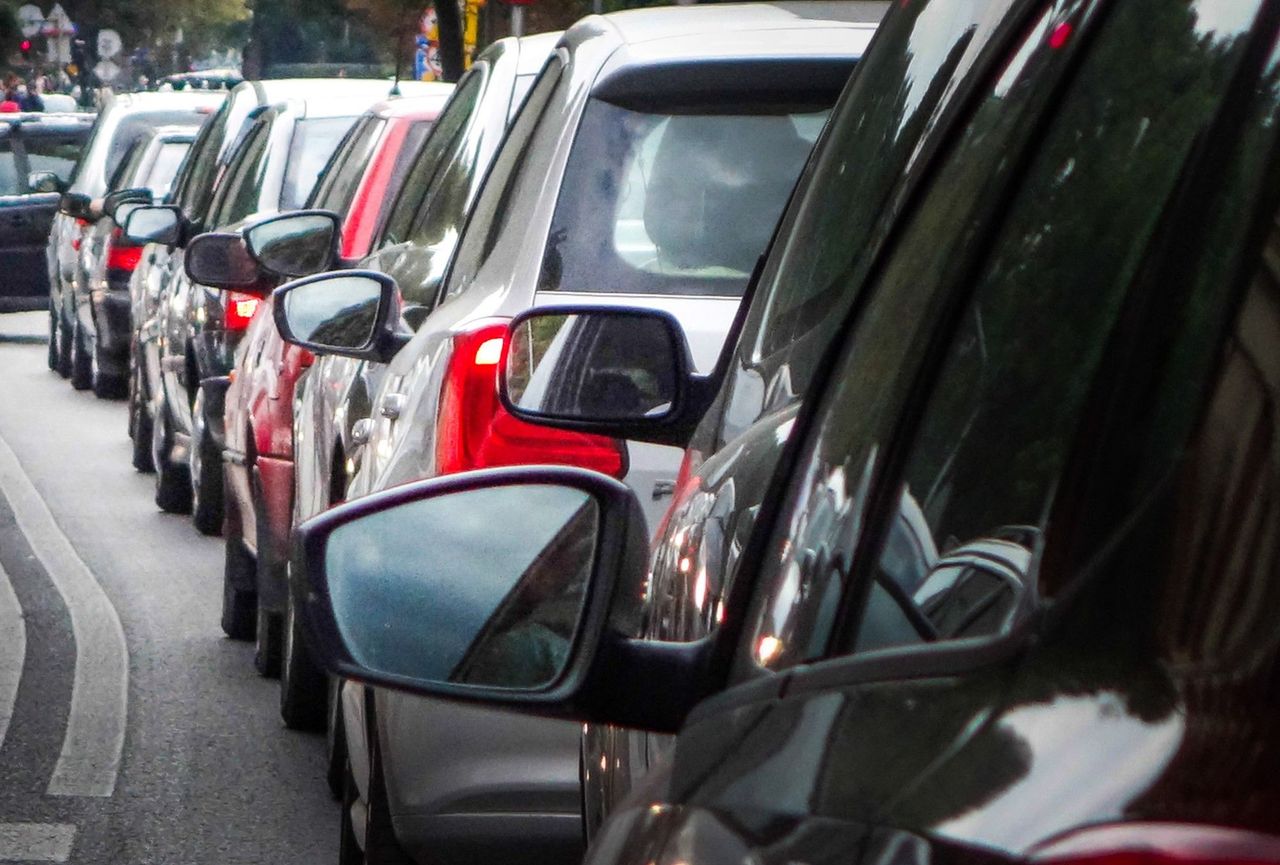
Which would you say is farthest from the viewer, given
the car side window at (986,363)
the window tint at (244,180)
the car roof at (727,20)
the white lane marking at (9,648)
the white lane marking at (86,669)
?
the window tint at (244,180)

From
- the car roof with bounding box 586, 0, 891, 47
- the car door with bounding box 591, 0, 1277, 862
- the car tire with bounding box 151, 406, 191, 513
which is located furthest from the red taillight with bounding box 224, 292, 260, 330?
the car door with bounding box 591, 0, 1277, 862

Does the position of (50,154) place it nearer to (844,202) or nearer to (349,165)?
(349,165)

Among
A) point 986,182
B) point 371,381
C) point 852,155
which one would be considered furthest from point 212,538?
point 986,182

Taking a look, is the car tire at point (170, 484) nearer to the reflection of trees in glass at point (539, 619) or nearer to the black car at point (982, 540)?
the black car at point (982, 540)

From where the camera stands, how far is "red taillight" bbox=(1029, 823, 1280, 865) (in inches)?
42.1

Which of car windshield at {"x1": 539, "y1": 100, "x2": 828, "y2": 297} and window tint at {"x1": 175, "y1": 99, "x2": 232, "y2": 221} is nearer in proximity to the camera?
car windshield at {"x1": 539, "y1": 100, "x2": 828, "y2": 297}

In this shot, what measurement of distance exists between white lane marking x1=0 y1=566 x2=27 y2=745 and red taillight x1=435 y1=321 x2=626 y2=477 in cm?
310

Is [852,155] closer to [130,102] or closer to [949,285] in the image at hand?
[949,285]

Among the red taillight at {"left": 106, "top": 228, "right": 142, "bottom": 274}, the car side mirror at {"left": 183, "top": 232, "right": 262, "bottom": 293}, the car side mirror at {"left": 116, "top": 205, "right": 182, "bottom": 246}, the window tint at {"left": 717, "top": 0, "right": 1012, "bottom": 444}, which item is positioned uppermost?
the window tint at {"left": 717, "top": 0, "right": 1012, "bottom": 444}

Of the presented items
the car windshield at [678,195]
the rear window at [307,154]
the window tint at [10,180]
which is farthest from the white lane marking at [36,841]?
the window tint at [10,180]

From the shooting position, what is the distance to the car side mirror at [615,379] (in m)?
3.71

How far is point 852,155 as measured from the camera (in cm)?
285

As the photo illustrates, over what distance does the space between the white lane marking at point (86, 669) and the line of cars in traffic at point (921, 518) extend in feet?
8.80

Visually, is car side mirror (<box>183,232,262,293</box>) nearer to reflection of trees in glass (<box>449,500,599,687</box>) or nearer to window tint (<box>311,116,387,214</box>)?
window tint (<box>311,116,387,214</box>)
